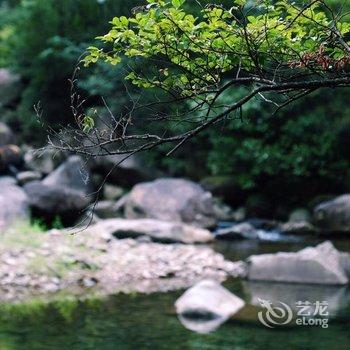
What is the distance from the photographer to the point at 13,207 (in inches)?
437

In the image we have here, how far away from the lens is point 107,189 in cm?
1694

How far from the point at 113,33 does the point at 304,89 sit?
3.05 ft

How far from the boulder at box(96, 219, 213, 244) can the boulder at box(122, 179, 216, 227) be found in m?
1.32

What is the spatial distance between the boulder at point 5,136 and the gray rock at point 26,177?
1653 millimetres

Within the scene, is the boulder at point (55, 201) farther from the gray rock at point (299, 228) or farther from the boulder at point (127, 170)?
the boulder at point (127, 170)

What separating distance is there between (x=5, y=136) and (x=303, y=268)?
1187cm

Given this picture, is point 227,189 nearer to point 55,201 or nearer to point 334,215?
point 334,215

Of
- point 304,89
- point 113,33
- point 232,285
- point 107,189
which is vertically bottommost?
point 107,189

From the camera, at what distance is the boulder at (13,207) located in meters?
10.8

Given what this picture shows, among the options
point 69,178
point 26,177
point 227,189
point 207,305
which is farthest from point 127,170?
point 207,305

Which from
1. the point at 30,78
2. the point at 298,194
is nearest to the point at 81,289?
the point at 298,194

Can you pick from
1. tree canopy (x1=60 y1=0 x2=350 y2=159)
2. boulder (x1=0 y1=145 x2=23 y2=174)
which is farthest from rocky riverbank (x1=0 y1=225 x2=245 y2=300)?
boulder (x1=0 y1=145 x2=23 y2=174)

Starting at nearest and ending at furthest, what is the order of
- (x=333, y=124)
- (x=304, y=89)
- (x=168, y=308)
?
(x=304, y=89), (x=168, y=308), (x=333, y=124)

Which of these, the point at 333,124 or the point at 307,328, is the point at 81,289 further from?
the point at 333,124
